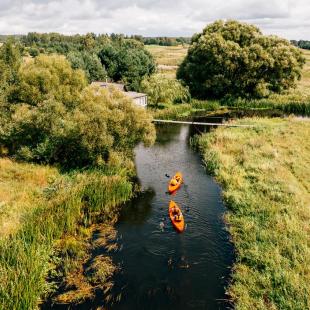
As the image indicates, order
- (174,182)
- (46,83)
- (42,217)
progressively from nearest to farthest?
(42,217) < (174,182) < (46,83)

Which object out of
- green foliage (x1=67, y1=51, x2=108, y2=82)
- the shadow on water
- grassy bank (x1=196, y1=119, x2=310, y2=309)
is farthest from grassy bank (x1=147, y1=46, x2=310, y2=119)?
the shadow on water

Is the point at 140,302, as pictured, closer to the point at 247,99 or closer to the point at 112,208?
the point at 112,208

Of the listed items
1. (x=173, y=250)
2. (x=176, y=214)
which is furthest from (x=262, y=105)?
(x=173, y=250)

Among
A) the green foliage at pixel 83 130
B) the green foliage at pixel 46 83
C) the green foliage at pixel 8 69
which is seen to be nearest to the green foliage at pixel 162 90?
the green foliage at pixel 46 83

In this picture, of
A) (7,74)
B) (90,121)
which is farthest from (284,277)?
(7,74)

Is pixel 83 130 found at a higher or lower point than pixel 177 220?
higher

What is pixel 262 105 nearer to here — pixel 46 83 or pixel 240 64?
pixel 240 64

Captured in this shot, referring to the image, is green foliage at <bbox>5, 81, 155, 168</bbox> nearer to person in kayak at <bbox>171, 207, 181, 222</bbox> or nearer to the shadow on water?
the shadow on water
